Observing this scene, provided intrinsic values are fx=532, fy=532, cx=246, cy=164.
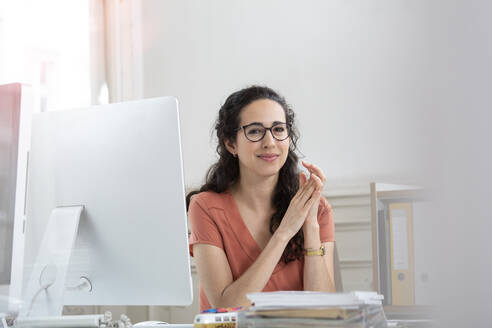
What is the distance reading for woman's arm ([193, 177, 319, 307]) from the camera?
1526 mm

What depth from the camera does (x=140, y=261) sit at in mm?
1078

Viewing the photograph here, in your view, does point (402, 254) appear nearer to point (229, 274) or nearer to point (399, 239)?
point (399, 239)

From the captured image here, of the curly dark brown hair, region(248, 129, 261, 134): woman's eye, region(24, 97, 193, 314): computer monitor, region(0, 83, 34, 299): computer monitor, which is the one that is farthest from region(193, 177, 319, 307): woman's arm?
region(0, 83, 34, 299): computer monitor

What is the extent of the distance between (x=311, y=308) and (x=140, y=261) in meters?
0.41

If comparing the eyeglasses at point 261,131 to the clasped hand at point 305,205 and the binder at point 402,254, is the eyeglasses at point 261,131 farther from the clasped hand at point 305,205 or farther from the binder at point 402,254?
the binder at point 402,254

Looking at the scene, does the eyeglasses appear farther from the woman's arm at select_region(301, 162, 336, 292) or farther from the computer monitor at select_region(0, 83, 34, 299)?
the computer monitor at select_region(0, 83, 34, 299)

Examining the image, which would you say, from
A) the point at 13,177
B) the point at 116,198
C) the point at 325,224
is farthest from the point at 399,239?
the point at 13,177

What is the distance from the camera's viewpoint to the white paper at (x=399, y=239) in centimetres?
193

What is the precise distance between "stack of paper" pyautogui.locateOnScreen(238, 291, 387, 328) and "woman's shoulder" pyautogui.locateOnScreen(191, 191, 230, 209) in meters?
0.86

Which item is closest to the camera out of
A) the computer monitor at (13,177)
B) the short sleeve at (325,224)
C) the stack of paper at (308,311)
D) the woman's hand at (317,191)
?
the stack of paper at (308,311)

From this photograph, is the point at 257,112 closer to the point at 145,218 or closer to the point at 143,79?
the point at 145,218

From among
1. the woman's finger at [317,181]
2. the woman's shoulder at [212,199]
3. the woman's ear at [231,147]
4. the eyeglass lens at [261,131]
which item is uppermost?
the eyeglass lens at [261,131]

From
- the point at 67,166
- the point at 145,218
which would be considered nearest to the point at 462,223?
the point at 145,218

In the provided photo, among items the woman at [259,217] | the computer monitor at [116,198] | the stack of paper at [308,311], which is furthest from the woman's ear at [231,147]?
the stack of paper at [308,311]
